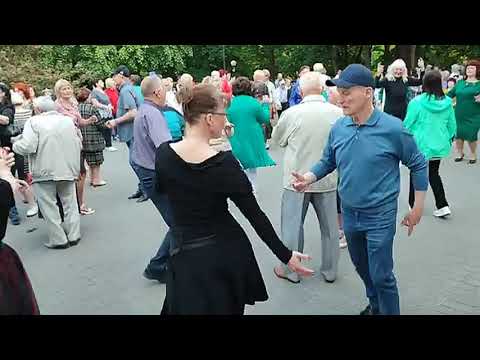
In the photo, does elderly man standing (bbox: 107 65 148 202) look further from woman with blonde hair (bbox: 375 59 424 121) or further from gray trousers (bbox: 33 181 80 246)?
woman with blonde hair (bbox: 375 59 424 121)

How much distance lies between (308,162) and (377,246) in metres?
1.25

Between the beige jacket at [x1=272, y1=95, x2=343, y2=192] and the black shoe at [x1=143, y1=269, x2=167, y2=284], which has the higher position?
the beige jacket at [x1=272, y1=95, x2=343, y2=192]

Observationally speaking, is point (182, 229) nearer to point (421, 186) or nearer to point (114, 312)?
point (421, 186)

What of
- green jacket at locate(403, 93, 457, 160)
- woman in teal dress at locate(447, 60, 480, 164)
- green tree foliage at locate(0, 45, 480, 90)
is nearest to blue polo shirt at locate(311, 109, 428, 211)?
green jacket at locate(403, 93, 457, 160)

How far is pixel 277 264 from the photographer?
4.97 metres

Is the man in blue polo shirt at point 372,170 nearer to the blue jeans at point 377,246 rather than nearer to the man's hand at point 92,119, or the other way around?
the blue jeans at point 377,246

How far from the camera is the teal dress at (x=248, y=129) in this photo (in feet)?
20.7

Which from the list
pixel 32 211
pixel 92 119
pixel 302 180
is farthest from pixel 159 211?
pixel 32 211

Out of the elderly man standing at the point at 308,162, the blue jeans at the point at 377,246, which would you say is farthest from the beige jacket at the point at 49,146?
the blue jeans at the point at 377,246

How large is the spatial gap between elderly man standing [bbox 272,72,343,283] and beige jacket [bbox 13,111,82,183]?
2519 mm

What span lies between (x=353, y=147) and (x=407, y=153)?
33cm

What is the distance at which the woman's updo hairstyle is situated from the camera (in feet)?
8.38

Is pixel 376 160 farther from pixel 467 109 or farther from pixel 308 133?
pixel 467 109

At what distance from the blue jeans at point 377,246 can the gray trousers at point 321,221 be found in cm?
103
